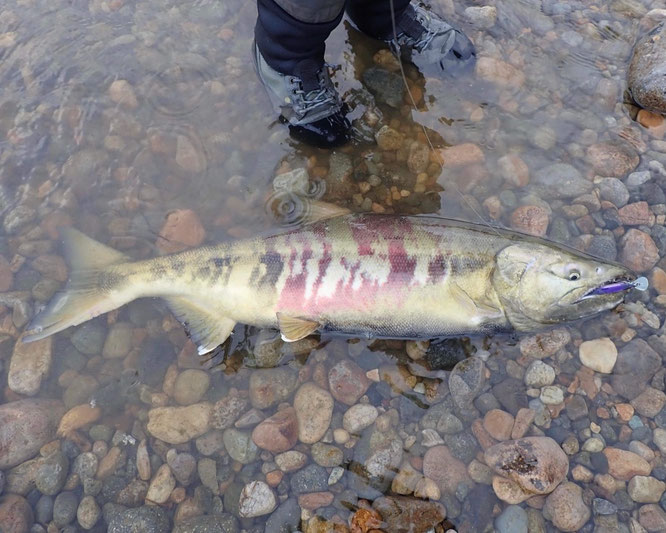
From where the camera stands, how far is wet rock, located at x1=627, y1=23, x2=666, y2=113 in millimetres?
4168

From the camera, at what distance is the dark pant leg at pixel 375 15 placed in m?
4.30

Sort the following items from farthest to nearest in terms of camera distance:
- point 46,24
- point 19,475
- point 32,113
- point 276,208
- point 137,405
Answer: point 46,24
point 32,113
point 276,208
point 137,405
point 19,475

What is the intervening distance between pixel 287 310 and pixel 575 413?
2313 millimetres

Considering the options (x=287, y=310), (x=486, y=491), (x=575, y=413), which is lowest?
(x=486, y=491)

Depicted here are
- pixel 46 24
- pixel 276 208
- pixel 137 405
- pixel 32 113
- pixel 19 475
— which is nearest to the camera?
pixel 19 475

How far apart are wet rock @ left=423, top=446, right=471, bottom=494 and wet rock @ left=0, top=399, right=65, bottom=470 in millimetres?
2949

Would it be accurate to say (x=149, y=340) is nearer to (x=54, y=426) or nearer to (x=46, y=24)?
(x=54, y=426)

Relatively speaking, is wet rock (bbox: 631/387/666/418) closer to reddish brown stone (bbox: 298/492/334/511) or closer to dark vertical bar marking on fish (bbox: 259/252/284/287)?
reddish brown stone (bbox: 298/492/334/511)

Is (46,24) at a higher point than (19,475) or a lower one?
higher

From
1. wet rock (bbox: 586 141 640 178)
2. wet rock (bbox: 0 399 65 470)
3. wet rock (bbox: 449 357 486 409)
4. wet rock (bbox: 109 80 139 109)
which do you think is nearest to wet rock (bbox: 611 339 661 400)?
wet rock (bbox: 449 357 486 409)

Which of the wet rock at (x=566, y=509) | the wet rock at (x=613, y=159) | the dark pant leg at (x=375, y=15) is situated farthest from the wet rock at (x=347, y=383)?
the dark pant leg at (x=375, y=15)

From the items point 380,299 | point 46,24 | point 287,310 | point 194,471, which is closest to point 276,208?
point 287,310

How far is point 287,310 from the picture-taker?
355 centimetres

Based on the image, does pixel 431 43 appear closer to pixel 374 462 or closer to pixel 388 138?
pixel 388 138
